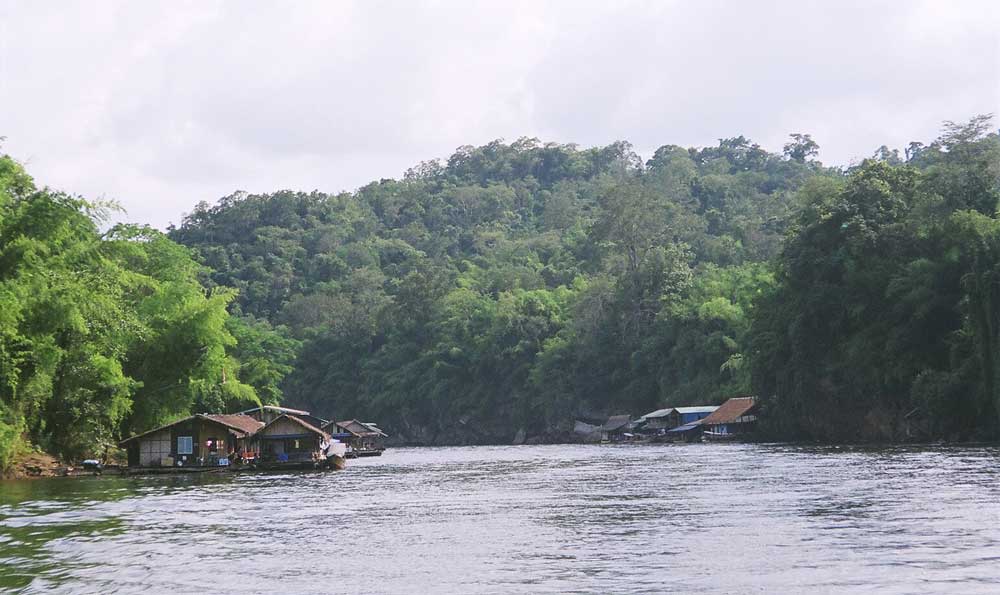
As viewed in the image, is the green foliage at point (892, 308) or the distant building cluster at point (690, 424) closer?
the green foliage at point (892, 308)

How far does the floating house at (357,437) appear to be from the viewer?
86188 mm

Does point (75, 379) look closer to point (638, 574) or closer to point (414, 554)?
point (414, 554)

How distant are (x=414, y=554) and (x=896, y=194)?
6028 cm

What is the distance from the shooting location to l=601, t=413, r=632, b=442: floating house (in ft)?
344

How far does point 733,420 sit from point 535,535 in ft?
218

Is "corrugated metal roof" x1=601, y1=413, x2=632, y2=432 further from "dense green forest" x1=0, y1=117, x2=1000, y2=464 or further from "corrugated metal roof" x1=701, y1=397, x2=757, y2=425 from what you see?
"corrugated metal roof" x1=701, y1=397, x2=757, y2=425

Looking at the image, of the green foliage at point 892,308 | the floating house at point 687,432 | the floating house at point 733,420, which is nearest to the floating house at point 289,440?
the green foliage at point 892,308

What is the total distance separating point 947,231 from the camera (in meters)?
63.9

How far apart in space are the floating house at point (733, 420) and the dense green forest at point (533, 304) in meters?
2.99

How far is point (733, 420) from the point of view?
286 feet

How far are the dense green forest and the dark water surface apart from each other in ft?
38.9

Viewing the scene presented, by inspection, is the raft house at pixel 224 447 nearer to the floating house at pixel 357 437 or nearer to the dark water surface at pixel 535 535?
the dark water surface at pixel 535 535

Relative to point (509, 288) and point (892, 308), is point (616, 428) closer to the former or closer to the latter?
point (892, 308)

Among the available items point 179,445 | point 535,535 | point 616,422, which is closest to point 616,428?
point 616,422
